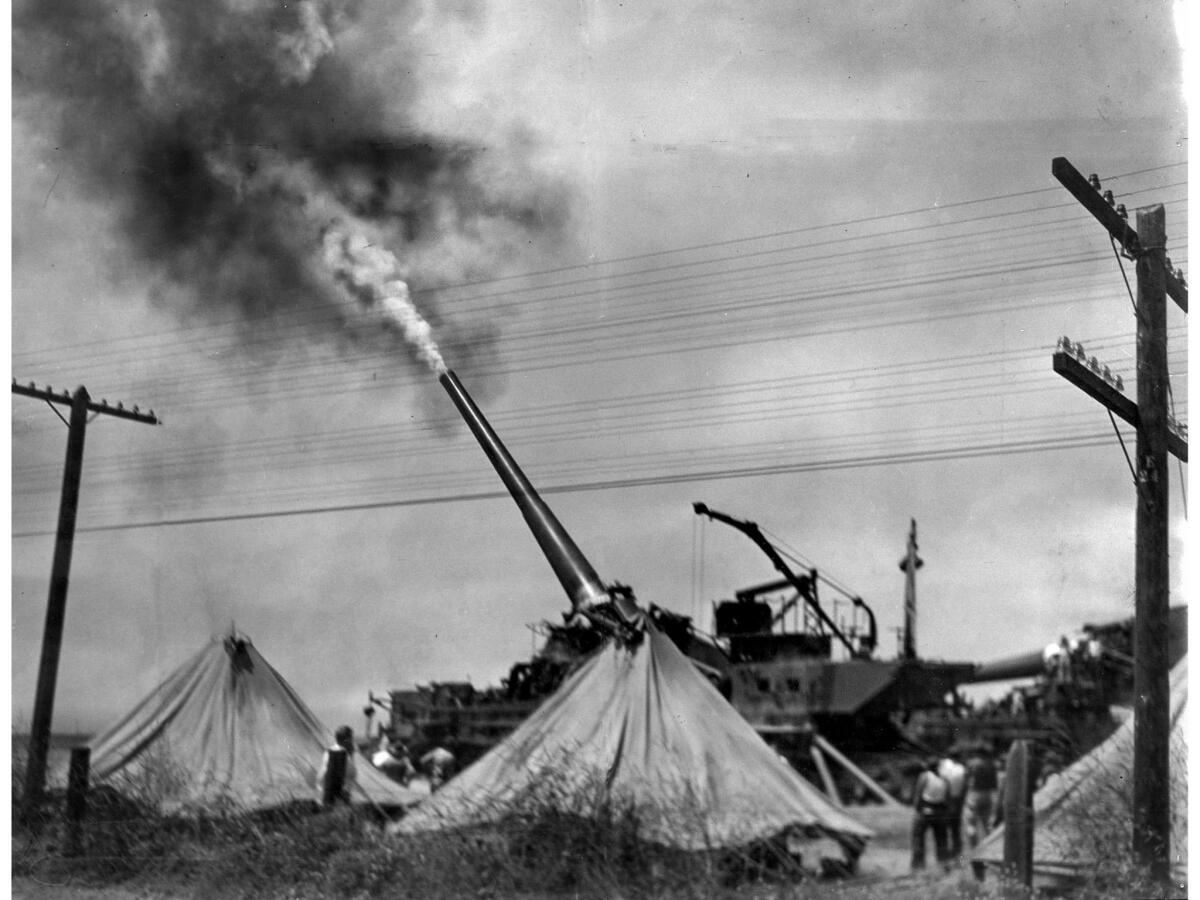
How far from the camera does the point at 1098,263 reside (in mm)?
6059

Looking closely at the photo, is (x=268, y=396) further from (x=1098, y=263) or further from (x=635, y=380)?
(x=1098, y=263)

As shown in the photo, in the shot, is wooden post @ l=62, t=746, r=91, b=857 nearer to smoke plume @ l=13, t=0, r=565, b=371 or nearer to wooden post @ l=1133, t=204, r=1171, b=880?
smoke plume @ l=13, t=0, r=565, b=371

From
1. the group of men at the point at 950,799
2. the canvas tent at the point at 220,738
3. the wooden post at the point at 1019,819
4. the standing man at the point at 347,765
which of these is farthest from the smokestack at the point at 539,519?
the wooden post at the point at 1019,819

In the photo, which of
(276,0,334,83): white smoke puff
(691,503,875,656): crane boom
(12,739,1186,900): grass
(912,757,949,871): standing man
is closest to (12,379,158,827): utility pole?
(12,739,1186,900): grass

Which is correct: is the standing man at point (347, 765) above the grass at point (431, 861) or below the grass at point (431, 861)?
above

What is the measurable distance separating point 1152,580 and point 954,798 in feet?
4.41

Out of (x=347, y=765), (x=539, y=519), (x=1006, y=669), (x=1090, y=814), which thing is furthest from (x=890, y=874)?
(x=347, y=765)

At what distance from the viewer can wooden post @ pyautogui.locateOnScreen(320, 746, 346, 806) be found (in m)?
6.41

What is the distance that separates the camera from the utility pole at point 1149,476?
573cm

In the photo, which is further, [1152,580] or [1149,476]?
[1149,476]

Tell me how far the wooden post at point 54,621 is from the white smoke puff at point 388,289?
1663 mm

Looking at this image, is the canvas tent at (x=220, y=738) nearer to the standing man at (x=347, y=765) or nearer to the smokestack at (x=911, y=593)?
the standing man at (x=347, y=765)

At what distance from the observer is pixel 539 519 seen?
6.44 metres

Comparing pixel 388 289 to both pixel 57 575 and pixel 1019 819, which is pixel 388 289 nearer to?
pixel 57 575
